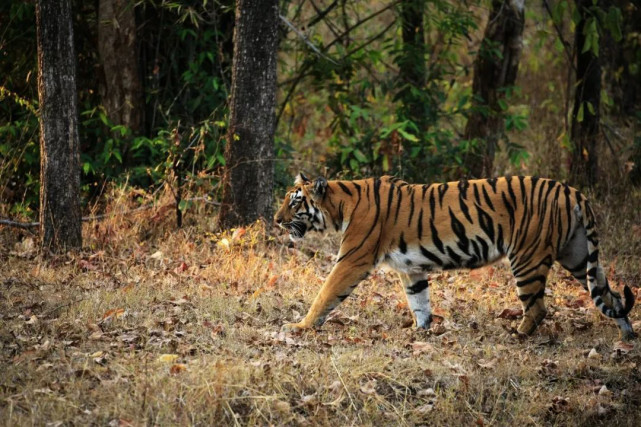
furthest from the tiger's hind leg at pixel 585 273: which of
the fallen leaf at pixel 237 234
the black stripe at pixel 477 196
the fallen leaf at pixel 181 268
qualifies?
the fallen leaf at pixel 181 268

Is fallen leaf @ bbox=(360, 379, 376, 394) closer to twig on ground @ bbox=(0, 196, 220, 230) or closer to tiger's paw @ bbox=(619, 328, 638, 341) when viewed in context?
tiger's paw @ bbox=(619, 328, 638, 341)

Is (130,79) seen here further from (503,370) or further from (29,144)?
(503,370)

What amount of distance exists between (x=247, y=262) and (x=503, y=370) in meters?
3.18

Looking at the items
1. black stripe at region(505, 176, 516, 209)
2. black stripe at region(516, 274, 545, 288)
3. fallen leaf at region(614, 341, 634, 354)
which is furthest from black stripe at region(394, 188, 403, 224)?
fallen leaf at region(614, 341, 634, 354)

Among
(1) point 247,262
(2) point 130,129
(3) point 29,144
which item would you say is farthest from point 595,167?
(3) point 29,144

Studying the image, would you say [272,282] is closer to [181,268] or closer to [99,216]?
[181,268]

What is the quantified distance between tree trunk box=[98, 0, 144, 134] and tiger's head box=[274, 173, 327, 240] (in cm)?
396

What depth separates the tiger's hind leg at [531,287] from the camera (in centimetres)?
654

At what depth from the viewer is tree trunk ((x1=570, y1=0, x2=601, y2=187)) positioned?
11.0 metres

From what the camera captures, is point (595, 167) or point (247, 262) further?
point (595, 167)

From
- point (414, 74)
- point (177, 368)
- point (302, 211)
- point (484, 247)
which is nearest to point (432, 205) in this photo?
point (484, 247)

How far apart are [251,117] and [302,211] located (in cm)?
214

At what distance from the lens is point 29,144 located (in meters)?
9.44

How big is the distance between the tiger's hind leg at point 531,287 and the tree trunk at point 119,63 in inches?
219
